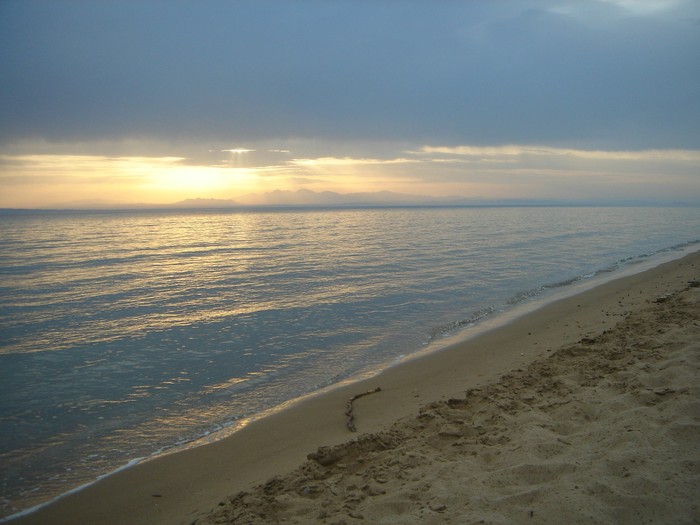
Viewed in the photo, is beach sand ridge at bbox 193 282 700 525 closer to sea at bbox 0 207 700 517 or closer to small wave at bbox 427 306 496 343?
sea at bbox 0 207 700 517

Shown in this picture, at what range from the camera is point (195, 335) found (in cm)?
1192

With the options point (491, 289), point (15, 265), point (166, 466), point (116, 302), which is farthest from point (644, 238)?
point (15, 265)

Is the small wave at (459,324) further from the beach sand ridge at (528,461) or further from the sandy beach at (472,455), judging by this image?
the beach sand ridge at (528,461)

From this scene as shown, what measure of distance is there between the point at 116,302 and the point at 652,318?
16.3m

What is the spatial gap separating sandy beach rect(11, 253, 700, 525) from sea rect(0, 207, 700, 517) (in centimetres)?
93

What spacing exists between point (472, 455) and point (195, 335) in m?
9.21

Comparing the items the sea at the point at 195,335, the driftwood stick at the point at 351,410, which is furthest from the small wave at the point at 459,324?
the driftwood stick at the point at 351,410

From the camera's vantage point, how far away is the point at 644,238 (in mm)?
36906

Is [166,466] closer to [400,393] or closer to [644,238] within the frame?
[400,393]

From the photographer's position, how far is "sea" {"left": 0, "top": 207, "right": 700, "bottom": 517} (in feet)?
22.3

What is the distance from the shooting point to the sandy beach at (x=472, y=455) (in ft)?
11.7

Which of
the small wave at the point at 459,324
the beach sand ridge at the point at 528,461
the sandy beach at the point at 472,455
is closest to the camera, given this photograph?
the beach sand ridge at the point at 528,461

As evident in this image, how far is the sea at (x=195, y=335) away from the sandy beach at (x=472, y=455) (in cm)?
93

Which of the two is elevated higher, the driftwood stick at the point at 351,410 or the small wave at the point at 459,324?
the small wave at the point at 459,324
